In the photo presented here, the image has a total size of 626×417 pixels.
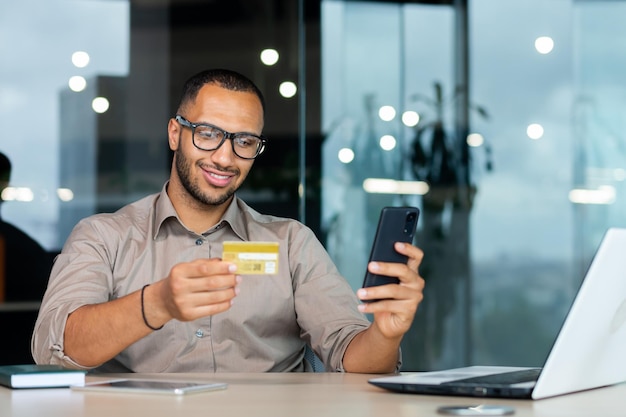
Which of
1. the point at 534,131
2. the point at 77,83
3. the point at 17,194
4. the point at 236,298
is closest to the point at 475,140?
the point at 534,131

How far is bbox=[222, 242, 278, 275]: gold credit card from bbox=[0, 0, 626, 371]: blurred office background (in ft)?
10.3

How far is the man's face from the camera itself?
2.50 meters

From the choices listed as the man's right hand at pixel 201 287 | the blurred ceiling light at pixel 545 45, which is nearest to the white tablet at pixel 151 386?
the man's right hand at pixel 201 287

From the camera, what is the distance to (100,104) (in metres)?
4.73

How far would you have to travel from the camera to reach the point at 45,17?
466 cm

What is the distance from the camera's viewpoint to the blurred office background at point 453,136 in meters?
5.01

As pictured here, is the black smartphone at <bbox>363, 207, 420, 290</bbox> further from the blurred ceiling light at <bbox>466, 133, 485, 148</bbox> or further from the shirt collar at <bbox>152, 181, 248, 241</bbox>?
the blurred ceiling light at <bbox>466, 133, 485, 148</bbox>

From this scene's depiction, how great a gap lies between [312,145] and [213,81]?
2464 millimetres

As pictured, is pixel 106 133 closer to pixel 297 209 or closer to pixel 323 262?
pixel 297 209

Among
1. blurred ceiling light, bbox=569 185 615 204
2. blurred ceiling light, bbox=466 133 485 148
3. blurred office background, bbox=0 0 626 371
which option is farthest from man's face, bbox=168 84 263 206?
blurred ceiling light, bbox=569 185 615 204

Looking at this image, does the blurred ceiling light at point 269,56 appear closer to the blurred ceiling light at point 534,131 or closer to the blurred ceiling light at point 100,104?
the blurred ceiling light at point 100,104

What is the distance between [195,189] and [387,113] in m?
2.72

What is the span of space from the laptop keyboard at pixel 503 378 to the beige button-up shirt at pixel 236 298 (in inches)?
24.0

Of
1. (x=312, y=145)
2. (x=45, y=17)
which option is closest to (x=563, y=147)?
(x=312, y=145)
